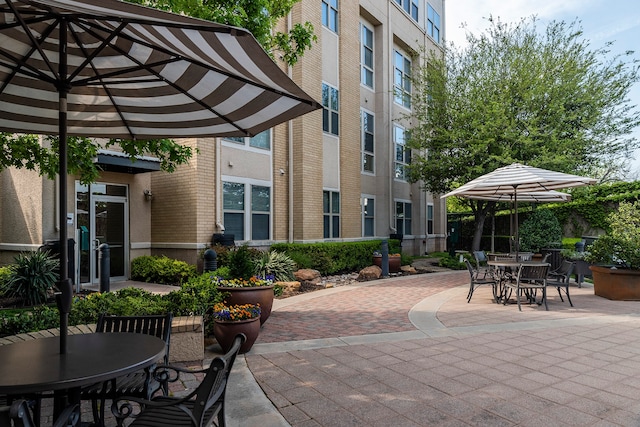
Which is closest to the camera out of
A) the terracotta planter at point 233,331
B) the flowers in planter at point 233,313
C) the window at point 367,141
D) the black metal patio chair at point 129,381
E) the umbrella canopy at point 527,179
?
the black metal patio chair at point 129,381

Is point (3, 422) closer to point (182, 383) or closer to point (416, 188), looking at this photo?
point (182, 383)

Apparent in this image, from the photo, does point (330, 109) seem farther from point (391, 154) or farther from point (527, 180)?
point (527, 180)

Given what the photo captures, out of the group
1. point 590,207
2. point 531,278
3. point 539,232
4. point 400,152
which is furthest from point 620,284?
point 400,152

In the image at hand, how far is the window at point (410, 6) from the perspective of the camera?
72.2ft

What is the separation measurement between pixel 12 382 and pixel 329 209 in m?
14.5

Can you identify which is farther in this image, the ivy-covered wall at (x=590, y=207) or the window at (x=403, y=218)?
the window at (x=403, y=218)

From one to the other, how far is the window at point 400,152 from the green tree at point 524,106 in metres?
1.30

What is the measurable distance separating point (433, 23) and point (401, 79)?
624 cm

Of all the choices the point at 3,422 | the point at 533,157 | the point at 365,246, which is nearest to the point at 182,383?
the point at 3,422

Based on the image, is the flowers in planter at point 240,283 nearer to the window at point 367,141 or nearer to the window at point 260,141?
the window at point 260,141

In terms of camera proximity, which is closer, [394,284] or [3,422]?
[3,422]

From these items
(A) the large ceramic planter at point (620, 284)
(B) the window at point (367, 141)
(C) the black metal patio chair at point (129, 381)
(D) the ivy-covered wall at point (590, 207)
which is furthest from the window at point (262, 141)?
(D) the ivy-covered wall at point (590, 207)

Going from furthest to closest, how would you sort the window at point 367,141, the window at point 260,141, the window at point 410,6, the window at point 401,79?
the window at point 410,6, the window at point 401,79, the window at point 367,141, the window at point 260,141

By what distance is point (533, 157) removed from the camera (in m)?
16.7
